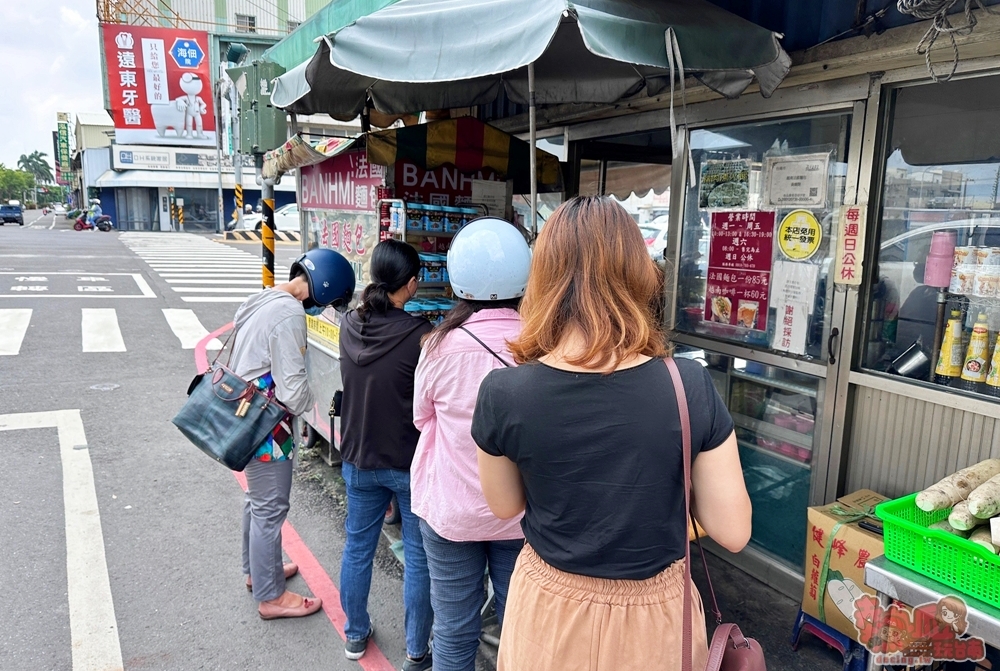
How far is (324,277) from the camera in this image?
3189mm

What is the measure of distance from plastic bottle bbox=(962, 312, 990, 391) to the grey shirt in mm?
2852

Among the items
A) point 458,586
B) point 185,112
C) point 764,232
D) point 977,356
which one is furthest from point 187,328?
point 185,112

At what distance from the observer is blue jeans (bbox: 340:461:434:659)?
2.72 meters

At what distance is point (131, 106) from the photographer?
31891mm

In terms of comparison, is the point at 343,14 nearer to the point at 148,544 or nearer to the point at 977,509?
the point at 148,544

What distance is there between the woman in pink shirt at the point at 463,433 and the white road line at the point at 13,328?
8208 millimetres

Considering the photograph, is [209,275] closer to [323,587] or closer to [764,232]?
[323,587]

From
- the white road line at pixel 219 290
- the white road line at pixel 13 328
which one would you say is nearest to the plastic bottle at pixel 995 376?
the white road line at pixel 13 328

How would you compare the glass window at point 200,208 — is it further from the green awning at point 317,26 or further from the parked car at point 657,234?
the parked car at point 657,234

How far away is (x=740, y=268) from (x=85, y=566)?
13.0 feet

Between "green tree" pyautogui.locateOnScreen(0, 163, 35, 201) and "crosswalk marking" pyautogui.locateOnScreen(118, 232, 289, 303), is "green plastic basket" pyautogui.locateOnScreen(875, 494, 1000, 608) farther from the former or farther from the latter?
"green tree" pyautogui.locateOnScreen(0, 163, 35, 201)

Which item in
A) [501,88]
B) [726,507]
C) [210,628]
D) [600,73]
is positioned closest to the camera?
[726,507]

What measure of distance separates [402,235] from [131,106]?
112 ft

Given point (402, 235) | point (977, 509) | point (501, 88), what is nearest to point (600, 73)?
point (501, 88)
